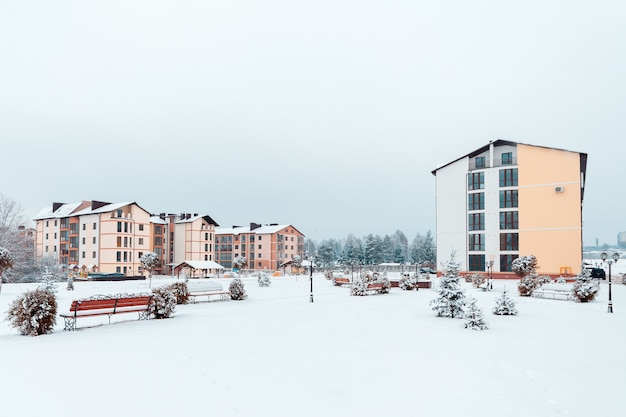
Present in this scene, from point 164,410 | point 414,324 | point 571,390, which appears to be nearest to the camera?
point 164,410

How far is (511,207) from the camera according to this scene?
43.2 m

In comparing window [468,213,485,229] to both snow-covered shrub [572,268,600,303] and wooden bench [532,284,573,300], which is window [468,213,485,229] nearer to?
wooden bench [532,284,573,300]

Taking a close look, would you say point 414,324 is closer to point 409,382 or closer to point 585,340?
point 585,340

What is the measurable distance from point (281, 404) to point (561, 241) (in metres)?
42.9

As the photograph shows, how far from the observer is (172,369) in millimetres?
7359

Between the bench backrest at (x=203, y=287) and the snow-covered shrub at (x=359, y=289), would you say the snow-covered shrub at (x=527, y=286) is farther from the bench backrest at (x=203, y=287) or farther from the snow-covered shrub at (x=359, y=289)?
the bench backrest at (x=203, y=287)

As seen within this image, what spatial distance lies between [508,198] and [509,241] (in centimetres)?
467

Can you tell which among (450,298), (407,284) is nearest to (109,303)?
(450,298)

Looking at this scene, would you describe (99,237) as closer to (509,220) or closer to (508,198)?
(509,220)

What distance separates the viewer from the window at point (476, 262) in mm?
44094

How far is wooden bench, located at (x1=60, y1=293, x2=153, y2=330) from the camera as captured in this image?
39.3ft

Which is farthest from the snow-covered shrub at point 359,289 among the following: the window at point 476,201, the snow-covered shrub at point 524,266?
the window at point 476,201

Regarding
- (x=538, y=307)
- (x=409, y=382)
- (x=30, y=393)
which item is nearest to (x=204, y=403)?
(x=30, y=393)

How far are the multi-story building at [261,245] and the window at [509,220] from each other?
46.8 metres
